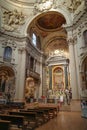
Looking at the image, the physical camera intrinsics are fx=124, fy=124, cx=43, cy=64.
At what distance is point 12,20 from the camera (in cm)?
1745

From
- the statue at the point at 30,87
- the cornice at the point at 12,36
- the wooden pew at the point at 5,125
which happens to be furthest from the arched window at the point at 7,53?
the wooden pew at the point at 5,125

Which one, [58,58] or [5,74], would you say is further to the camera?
[58,58]

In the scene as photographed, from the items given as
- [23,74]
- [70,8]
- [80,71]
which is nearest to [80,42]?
[80,71]

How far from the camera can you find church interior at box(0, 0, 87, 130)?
1270cm

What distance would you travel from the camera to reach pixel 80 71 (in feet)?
40.9

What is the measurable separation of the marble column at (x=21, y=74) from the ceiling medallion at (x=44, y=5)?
6.63 meters

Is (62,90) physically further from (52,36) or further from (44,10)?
(44,10)

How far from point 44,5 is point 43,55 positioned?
8244 mm

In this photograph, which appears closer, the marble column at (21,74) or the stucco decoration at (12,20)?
the marble column at (21,74)

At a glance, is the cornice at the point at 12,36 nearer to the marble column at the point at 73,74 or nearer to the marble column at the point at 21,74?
the marble column at the point at 21,74

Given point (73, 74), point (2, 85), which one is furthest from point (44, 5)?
point (2, 85)

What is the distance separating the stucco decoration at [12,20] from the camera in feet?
55.7

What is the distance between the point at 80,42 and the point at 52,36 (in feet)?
35.3

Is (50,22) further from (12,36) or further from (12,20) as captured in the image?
(12,36)
